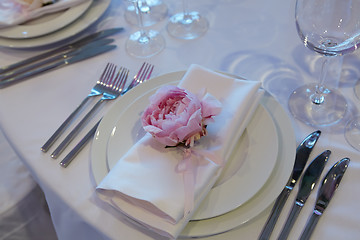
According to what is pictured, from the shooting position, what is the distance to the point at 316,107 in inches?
32.8

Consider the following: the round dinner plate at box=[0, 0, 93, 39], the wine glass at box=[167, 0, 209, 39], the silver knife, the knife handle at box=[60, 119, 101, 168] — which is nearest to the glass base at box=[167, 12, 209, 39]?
the wine glass at box=[167, 0, 209, 39]

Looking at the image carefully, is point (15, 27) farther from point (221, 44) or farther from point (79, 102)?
point (221, 44)

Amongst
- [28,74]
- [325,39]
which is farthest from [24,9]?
[325,39]

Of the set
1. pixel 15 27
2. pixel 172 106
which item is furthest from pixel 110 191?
pixel 15 27

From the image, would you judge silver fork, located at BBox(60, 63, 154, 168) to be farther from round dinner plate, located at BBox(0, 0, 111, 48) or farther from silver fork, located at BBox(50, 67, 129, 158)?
round dinner plate, located at BBox(0, 0, 111, 48)

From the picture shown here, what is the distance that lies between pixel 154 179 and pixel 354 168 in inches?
15.0

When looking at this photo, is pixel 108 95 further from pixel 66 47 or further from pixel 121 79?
pixel 66 47

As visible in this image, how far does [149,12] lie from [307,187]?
0.68 m

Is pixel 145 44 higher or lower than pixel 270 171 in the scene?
higher

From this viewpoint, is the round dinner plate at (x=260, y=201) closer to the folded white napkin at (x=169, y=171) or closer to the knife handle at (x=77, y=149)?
the folded white napkin at (x=169, y=171)

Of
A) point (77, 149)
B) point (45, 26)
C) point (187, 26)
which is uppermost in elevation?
point (187, 26)

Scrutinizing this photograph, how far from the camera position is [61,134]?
0.84 metres

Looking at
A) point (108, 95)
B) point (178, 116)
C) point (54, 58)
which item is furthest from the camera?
point (54, 58)

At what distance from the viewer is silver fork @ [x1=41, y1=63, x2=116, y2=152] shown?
0.82 meters
